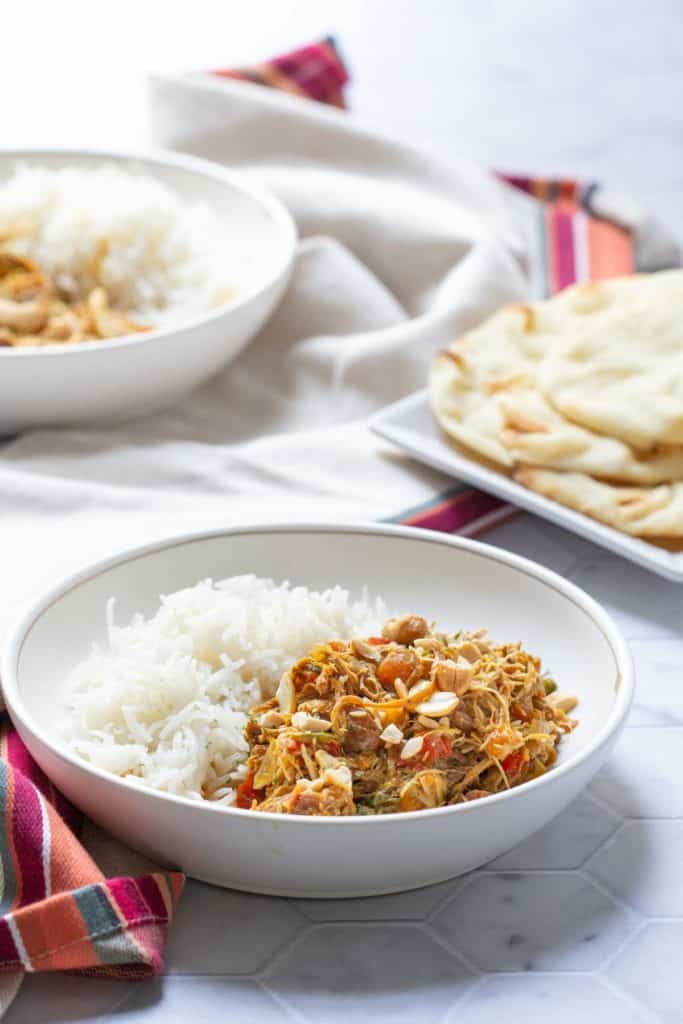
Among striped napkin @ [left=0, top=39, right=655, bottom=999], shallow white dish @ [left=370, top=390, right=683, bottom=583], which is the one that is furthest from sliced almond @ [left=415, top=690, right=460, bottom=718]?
shallow white dish @ [left=370, top=390, right=683, bottom=583]

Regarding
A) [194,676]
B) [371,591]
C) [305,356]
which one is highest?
[194,676]

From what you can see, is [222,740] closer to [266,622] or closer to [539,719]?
[266,622]

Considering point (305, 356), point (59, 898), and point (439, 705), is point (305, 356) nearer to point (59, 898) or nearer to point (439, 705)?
point (439, 705)

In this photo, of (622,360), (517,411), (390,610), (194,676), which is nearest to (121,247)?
(517,411)

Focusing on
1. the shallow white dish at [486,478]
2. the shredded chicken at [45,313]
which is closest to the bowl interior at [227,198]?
the shredded chicken at [45,313]

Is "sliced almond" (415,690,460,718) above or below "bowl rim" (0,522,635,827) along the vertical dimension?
above

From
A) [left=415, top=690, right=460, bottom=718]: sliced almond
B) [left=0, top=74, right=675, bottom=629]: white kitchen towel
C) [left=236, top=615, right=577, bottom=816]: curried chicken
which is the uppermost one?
[left=415, top=690, right=460, bottom=718]: sliced almond

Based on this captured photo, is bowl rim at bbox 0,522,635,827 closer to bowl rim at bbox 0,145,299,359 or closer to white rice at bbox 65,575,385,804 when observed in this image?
white rice at bbox 65,575,385,804

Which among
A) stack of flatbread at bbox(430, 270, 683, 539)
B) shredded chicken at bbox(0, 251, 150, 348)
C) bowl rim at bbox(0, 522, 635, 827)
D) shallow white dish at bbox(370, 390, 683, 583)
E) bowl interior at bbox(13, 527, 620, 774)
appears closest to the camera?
bowl rim at bbox(0, 522, 635, 827)
